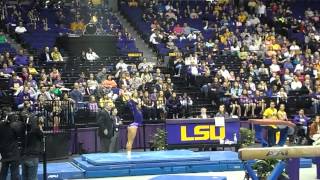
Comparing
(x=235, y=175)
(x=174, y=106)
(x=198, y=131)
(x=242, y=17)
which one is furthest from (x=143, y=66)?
(x=235, y=175)

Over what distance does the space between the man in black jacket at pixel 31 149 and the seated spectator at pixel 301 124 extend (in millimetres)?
9659

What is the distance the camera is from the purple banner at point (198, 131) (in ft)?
49.7

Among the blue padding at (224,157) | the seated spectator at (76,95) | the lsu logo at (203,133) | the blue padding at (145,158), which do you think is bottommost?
the blue padding at (224,157)

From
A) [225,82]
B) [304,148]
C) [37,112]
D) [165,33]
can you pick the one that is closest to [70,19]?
[165,33]

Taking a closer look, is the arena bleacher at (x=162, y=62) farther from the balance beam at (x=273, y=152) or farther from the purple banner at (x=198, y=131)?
the balance beam at (x=273, y=152)

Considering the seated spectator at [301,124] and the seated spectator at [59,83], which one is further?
the seated spectator at [59,83]

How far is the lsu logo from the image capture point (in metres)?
15.2

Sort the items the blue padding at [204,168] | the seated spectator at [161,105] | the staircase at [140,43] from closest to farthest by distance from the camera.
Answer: the blue padding at [204,168], the seated spectator at [161,105], the staircase at [140,43]

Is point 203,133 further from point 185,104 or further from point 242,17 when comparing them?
point 242,17

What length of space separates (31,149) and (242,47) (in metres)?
15.1

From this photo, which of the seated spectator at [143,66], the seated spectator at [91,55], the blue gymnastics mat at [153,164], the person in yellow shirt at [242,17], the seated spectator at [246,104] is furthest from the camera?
the person in yellow shirt at [242,17]

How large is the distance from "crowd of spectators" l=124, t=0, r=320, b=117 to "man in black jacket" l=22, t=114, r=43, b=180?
9.64 m

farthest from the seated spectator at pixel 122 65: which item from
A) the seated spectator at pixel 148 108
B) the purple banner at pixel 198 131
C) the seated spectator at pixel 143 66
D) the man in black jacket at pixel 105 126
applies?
the purple banner at pixel 198 131

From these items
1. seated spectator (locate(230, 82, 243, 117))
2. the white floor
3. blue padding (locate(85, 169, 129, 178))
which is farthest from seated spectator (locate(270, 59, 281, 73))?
blue padding (locate(85, 169, 129, 178))
